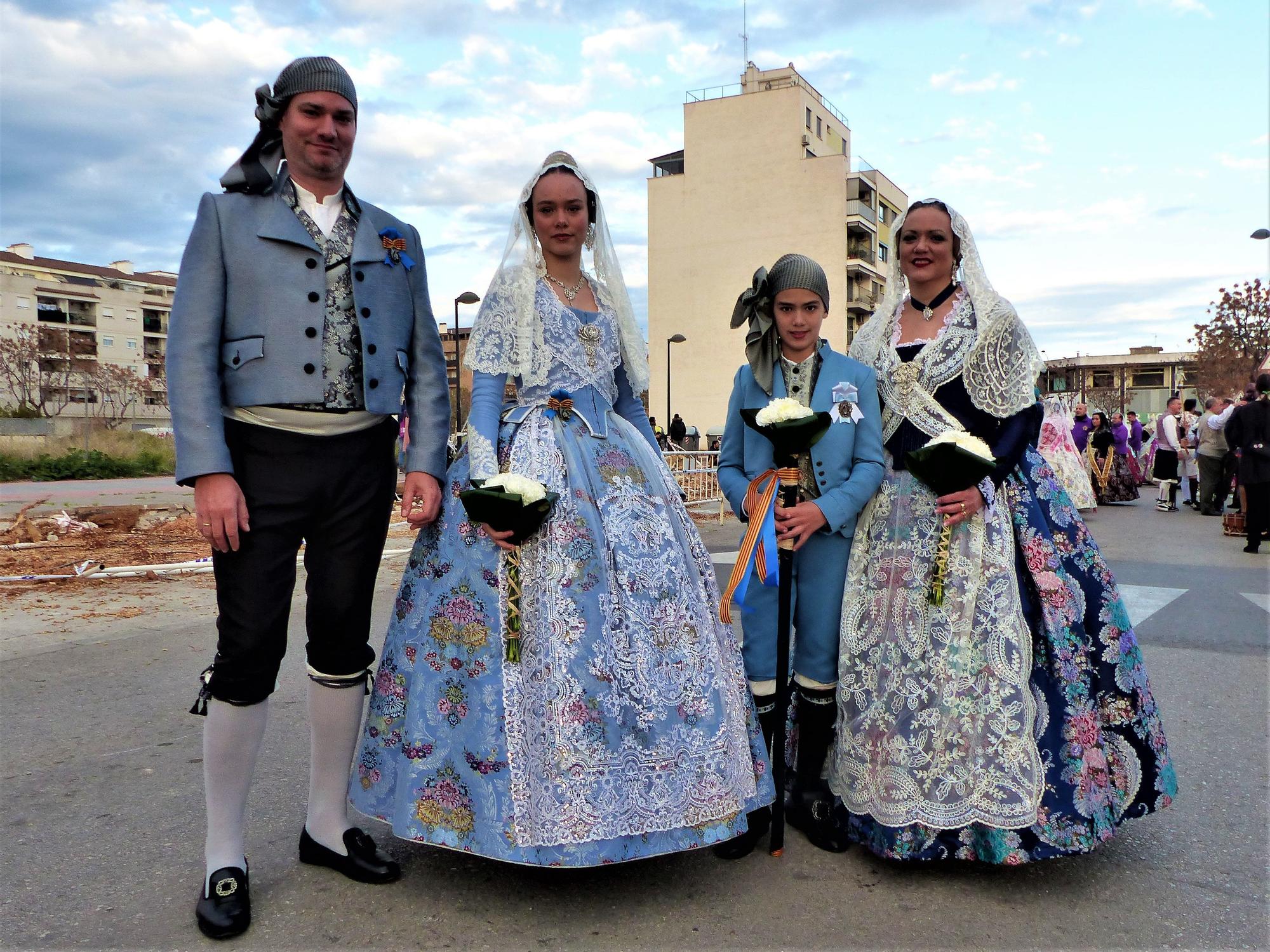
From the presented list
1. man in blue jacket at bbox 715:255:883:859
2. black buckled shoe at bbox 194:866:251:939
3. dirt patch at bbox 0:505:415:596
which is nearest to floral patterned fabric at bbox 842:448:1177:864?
man in blue jacket at bbox 715:255:883:859

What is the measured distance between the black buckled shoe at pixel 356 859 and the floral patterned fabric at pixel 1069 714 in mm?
1424

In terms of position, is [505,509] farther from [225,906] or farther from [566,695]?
[225,906]

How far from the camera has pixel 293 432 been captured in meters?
2.60

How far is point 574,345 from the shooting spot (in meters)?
3.04

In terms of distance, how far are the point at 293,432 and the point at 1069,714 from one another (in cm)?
241

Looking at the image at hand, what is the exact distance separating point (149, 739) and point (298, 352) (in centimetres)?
228

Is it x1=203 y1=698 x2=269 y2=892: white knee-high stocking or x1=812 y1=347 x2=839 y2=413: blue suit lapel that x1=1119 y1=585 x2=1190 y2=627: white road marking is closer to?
x1=812 y1=347 x2=839 y2=413: blue suit lapel

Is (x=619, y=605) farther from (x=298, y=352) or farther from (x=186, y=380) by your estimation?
(x=186, y=380)

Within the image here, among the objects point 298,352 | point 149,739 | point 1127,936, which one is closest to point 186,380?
point 298,352

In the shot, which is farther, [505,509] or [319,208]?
[319,208]

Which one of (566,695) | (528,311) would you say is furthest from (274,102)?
(566,695)

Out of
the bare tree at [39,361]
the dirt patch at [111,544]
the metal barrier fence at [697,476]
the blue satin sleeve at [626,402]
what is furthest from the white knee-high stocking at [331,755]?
the bare tree at [39,361]

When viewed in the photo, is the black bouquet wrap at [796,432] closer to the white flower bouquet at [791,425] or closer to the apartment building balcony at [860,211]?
the white flower bouquet at [791,425]

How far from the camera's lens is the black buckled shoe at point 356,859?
268 centimetres
